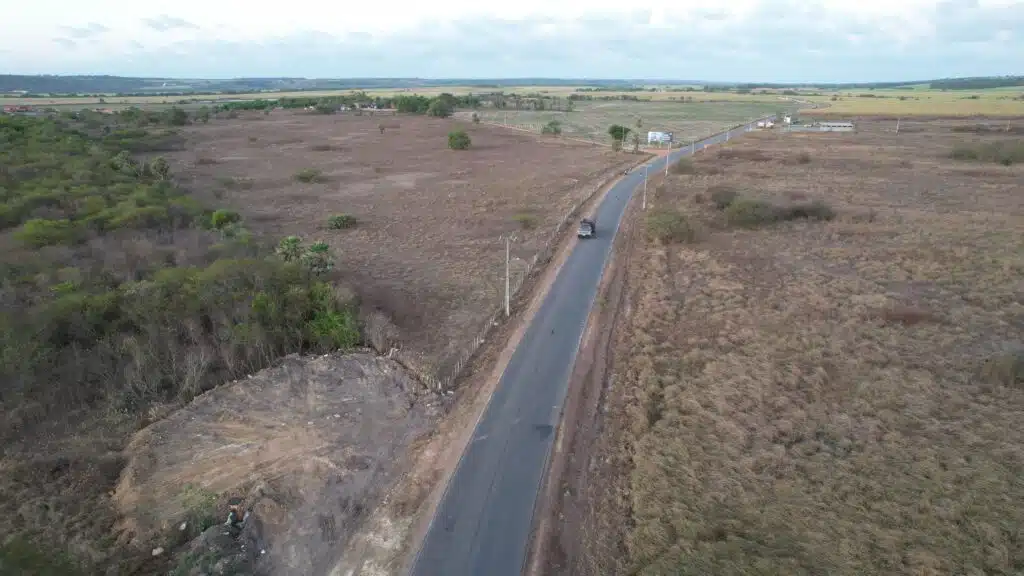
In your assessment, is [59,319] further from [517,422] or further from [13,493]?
[517,422]

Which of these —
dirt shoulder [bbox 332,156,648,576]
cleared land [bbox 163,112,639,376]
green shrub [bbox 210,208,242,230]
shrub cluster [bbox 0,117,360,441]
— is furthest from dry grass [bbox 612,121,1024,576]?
green shrub [bbox 210,208,242,230]

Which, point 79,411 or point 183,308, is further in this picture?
point 183,308

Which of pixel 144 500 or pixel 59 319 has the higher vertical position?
pixel 59 319

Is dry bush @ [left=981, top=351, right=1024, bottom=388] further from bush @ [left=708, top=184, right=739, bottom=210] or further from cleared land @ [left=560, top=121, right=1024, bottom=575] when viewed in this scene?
bush @ [left=708, top=184, right=739, bottom=210]

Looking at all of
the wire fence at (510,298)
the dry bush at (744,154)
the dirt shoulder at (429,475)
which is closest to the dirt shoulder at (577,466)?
the dirt shoulder at (429,475)

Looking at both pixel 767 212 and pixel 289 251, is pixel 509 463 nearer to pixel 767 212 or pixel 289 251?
pixel 289 251

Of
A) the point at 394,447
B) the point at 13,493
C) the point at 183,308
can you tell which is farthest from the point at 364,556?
the point at 183,308

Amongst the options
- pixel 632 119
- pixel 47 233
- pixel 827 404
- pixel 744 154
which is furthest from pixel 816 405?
pixel 632 119
